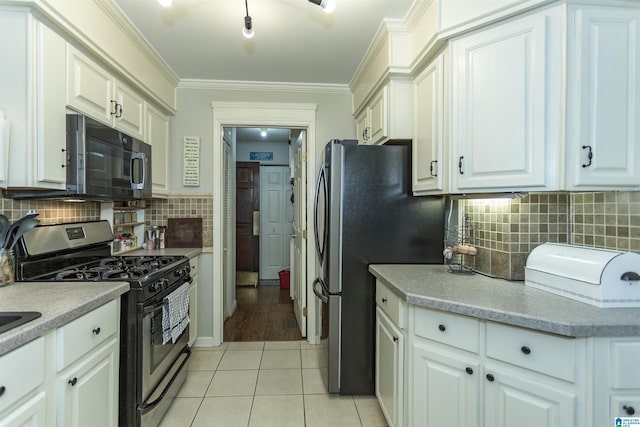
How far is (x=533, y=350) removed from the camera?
115 centimetres

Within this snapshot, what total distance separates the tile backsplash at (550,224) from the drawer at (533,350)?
0.54 metres

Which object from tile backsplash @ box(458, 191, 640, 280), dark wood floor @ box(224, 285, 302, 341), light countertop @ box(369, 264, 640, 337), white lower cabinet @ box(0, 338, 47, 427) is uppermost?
tile backsplash @ box(458, 191, 640, 280)

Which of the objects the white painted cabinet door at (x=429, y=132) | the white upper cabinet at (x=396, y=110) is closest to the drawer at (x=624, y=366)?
the white painted cabinet door at (x=429, y=132)

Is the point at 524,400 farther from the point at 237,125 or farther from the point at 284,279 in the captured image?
the point at 284,279

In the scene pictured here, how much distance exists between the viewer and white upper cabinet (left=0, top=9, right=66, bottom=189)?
1.38 m

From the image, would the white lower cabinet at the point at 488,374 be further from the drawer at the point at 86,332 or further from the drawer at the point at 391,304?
the drawer at the point at 86,332

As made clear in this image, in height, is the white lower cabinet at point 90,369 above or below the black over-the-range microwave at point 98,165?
below

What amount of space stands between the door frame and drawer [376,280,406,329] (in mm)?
1136

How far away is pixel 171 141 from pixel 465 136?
2.49 m

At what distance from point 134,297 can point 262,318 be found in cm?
226

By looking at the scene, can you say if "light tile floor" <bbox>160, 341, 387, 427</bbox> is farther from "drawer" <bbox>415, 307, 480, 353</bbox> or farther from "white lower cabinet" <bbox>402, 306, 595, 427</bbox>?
"drawer" <bbox>415, 307, 480, 353</bbox>

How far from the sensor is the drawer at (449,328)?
1.30 m

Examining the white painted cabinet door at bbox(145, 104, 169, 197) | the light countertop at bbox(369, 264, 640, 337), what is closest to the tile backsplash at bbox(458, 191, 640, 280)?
the light countertop at bbox(369, 264, 640, 337)

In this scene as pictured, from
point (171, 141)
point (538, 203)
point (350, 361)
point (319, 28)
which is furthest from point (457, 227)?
point (171, 141)
